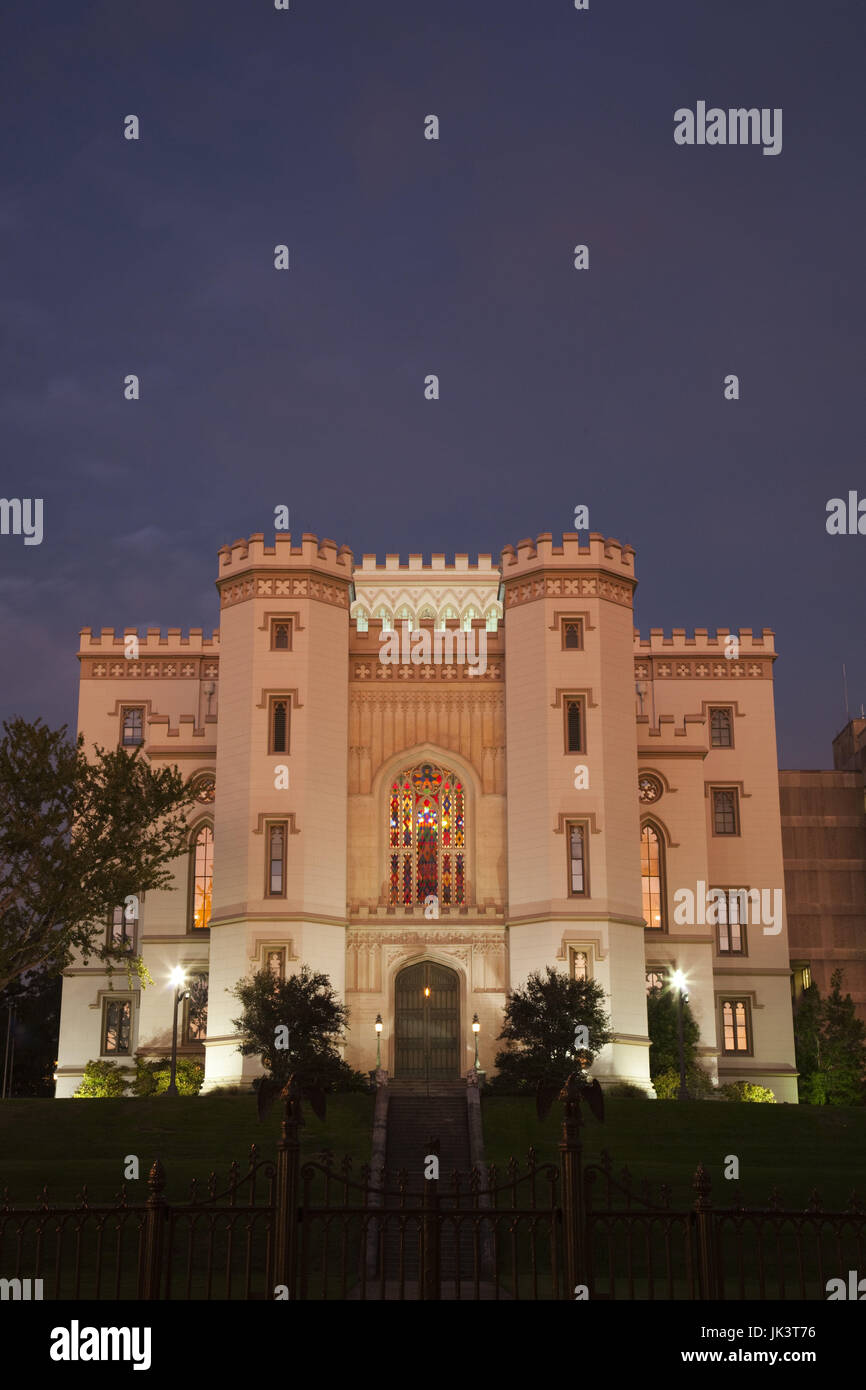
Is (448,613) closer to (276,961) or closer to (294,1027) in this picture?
(276,961)

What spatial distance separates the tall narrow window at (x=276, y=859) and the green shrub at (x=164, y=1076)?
584cm

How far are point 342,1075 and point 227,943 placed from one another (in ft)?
22.5

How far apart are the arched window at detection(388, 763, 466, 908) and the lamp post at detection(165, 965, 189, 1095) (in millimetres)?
7067

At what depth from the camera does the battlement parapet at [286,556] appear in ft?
160

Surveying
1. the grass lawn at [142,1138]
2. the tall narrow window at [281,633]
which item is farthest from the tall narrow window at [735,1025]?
the tall narrow window at [281,633]

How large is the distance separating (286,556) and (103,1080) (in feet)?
57.7

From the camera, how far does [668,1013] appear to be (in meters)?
47.7

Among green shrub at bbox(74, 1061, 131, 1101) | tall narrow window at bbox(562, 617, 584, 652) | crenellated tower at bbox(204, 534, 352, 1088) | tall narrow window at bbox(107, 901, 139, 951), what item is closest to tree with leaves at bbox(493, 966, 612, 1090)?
crenellated tower at bbox(204, 534, 352, 1088)

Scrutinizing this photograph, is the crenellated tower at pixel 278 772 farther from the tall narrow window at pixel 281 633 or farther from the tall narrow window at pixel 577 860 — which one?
the tall narrow window at pixel 577 860

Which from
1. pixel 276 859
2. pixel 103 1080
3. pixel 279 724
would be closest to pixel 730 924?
pixel 276 859

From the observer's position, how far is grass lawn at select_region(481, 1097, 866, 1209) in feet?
94.9

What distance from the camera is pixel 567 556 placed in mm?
48781

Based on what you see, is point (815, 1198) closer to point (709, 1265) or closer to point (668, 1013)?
point (709, 1265)

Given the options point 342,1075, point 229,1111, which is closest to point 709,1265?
point 229,1111
